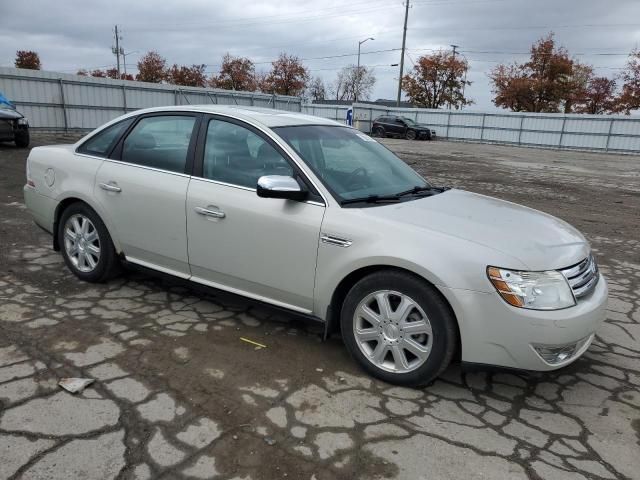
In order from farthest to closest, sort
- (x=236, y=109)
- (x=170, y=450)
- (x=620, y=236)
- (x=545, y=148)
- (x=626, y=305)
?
(x=545, y=148), (x=620, y=236), (x=626, y=305), (x=236, y=109), (x=170, y=450)

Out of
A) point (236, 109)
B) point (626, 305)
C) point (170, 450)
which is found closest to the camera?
point (170, 450)

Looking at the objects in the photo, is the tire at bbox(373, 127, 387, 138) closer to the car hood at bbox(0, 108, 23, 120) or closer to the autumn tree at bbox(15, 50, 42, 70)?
the car hood at bbox(0, 108, 23, 120)

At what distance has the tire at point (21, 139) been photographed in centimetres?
1340

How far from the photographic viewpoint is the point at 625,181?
592 inches

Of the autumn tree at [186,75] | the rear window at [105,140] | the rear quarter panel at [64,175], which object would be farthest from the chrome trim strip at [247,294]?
the autumn tree at [186,75]

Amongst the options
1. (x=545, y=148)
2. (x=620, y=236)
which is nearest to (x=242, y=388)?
(x=620, y=236)

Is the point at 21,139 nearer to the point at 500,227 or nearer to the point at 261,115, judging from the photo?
the point at 261,115

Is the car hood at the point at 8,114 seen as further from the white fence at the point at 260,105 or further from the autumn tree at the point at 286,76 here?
the autumn tree at the point at 286,76

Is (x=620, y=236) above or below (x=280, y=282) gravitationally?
below

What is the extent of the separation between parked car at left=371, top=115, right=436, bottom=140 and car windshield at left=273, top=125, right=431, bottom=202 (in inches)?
1200

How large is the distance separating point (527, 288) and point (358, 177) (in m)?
1.43

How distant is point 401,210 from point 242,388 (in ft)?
4.77

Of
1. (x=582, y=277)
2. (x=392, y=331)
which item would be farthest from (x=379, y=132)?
(x=392, y=331)

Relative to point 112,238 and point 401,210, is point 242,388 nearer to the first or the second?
point 401,210
